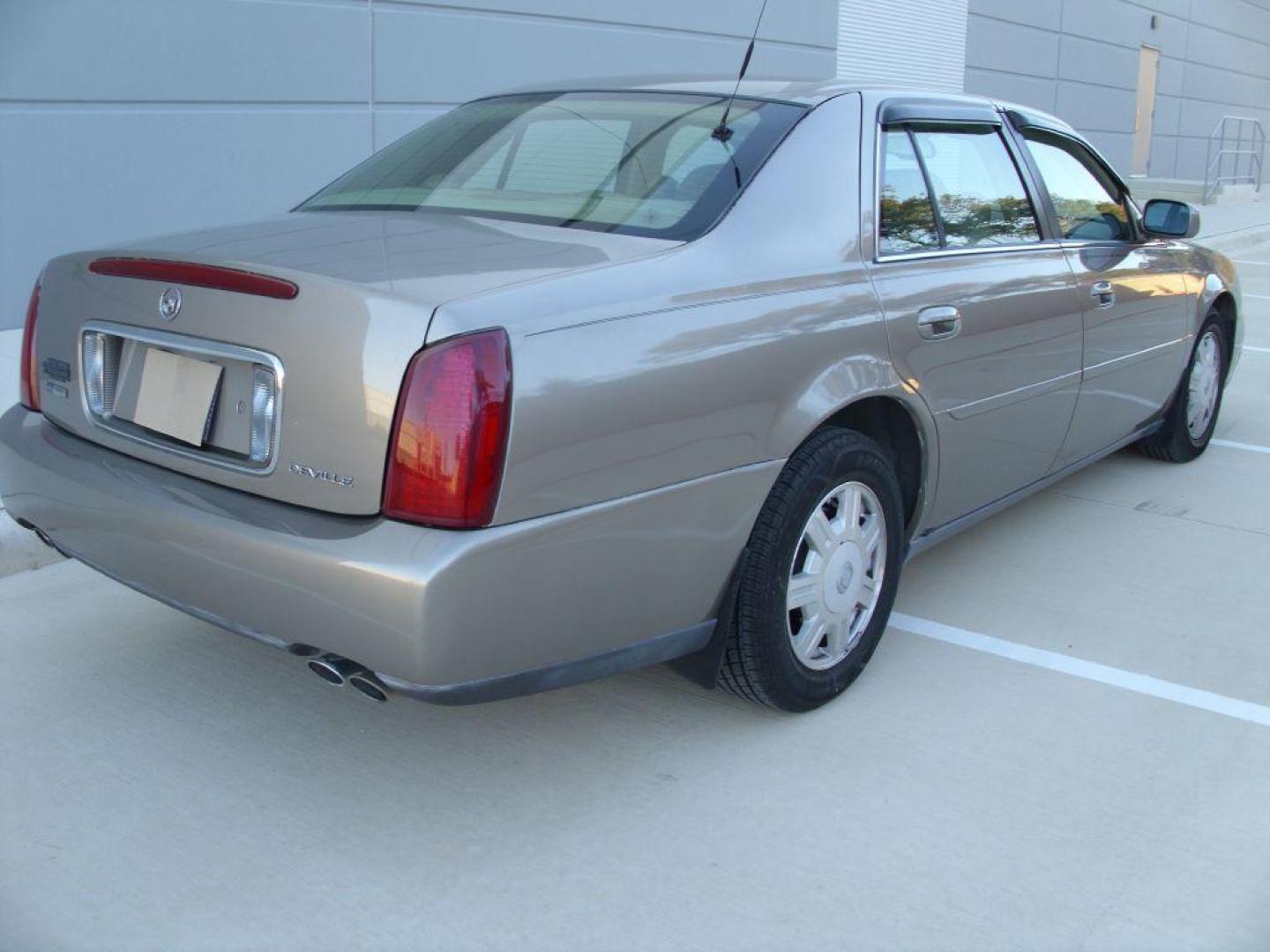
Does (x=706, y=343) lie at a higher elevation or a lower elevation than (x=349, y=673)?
higher

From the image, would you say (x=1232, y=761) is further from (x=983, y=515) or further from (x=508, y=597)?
(x=508, y=597)

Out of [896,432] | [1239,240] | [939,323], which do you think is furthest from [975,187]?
[1239,240]

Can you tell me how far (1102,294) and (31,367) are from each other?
3288mm

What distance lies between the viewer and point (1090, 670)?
3648 mm

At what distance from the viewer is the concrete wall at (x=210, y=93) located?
6.97m

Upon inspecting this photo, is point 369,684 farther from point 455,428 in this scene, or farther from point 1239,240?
point 1239,240

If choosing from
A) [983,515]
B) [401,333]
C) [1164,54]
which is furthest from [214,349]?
[1164,54]

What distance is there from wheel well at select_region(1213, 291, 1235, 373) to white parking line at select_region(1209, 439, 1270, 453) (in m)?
0.41

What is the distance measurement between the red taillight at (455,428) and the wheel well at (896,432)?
3.71 ft

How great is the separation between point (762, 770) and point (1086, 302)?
2128 mm

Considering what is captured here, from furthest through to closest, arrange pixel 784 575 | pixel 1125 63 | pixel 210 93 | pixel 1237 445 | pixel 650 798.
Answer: pixel 1125 63
pixel 210 93
pixel 1237 445
pixel 784 575
pixel 650 798

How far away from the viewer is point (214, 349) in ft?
8.78

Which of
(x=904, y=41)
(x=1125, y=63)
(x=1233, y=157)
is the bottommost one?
(x=1233, y=157)

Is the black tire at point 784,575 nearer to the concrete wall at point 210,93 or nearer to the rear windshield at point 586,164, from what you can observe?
the rear windshield at point 586,164
